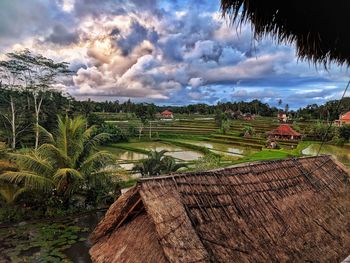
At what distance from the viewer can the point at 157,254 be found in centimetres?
421

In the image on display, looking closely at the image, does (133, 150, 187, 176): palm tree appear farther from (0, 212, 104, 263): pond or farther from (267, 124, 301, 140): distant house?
(267, 124, 301, 140): distant house

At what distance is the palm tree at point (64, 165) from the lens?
983 centimetres

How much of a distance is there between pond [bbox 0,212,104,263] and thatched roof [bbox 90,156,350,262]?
8.62 feet

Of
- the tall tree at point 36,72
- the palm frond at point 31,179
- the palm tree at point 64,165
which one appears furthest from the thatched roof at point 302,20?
the tall tree at point 36,72

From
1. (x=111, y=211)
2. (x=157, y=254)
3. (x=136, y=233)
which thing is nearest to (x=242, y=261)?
(x=157, y=254)

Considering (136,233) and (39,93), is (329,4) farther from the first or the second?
(39,93)

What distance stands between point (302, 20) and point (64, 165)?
386 inches

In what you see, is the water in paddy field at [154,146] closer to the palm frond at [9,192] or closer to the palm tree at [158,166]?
the palm tree at [158,166]

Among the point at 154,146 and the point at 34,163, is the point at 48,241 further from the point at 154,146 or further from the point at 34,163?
the point at 154,146

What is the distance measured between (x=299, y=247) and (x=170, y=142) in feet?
82.7

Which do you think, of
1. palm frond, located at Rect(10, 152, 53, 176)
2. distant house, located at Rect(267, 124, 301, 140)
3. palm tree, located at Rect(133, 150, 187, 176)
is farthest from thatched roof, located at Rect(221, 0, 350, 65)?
distant house, located at Rect(267, 124, 301, 140)

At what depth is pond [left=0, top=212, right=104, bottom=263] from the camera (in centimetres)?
752

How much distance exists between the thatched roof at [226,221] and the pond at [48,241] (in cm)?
263

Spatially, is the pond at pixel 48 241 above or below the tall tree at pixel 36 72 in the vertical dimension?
below
